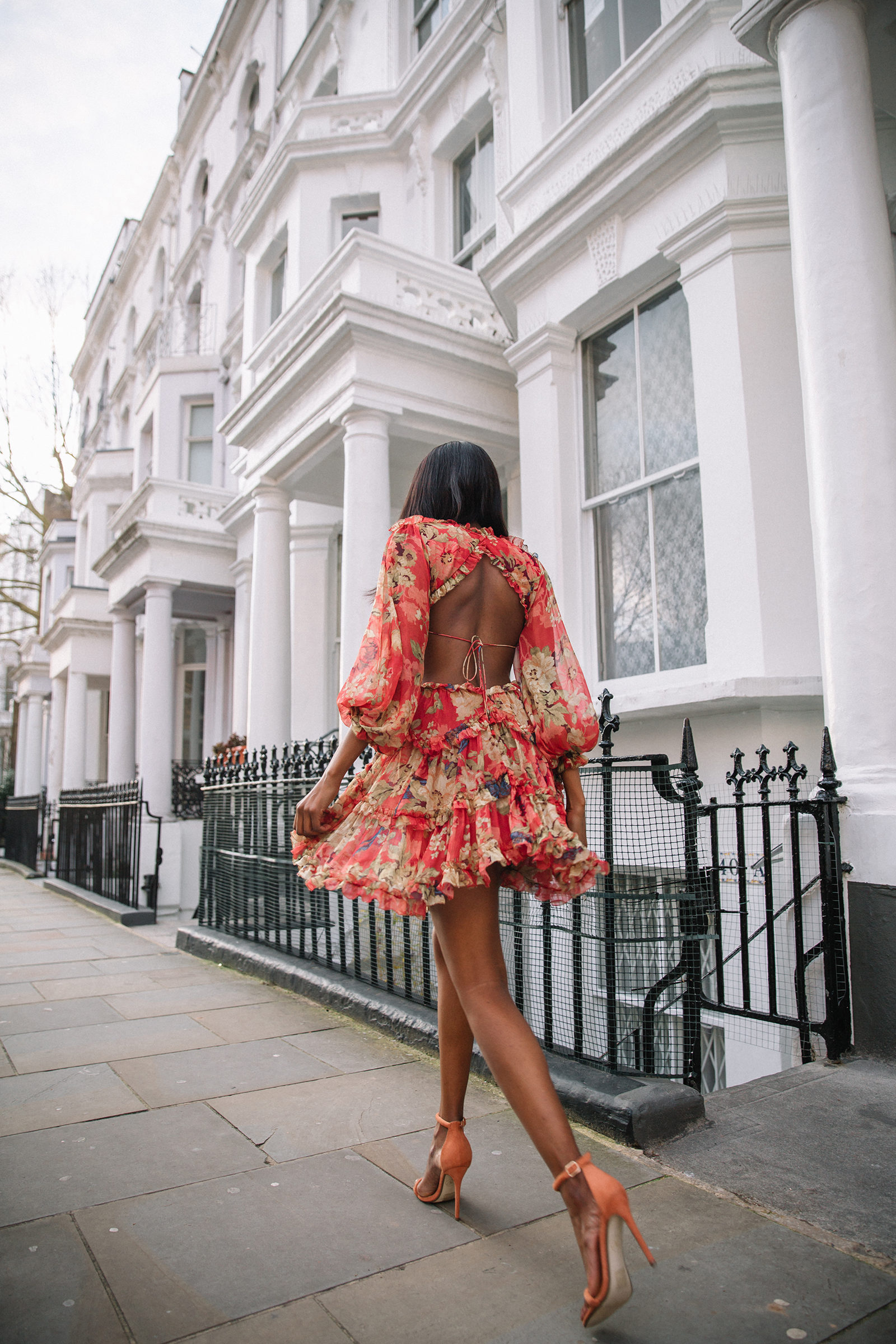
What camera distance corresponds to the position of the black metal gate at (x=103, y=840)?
8.79 metres

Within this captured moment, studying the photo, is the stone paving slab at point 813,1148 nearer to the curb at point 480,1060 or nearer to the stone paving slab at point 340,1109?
the curb at point 480,1060

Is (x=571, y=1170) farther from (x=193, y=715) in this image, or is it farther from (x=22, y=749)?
(x=22, y=749)

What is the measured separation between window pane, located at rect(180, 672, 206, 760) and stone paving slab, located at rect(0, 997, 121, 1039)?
13431mm

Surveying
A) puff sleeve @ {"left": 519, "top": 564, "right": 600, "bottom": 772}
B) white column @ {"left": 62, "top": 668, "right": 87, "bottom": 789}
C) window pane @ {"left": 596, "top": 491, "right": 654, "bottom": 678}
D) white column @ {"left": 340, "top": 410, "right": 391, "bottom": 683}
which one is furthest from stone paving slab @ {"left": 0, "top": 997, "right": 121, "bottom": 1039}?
white column @ {"left": 62, "top": 668, "right": 87, "bottom": 789}

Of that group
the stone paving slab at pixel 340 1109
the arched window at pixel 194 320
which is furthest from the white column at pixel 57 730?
the stone paving slab at pixel 340 1109

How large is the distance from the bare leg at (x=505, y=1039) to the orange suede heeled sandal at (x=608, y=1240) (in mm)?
12

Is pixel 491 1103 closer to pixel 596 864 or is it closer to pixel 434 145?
pixel 596 864

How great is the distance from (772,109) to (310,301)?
4.98m

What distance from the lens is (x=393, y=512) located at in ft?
35.1

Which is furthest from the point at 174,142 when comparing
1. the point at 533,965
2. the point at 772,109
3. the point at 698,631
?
the point at 533,965

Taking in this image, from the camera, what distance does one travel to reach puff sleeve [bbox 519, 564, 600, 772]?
7.54 ft

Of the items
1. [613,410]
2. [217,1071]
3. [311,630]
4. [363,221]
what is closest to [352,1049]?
[217,1071]

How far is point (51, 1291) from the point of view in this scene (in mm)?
1783

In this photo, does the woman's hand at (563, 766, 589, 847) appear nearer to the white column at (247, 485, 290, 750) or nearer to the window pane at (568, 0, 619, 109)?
the window pane at (568, 0, 619, 109)
